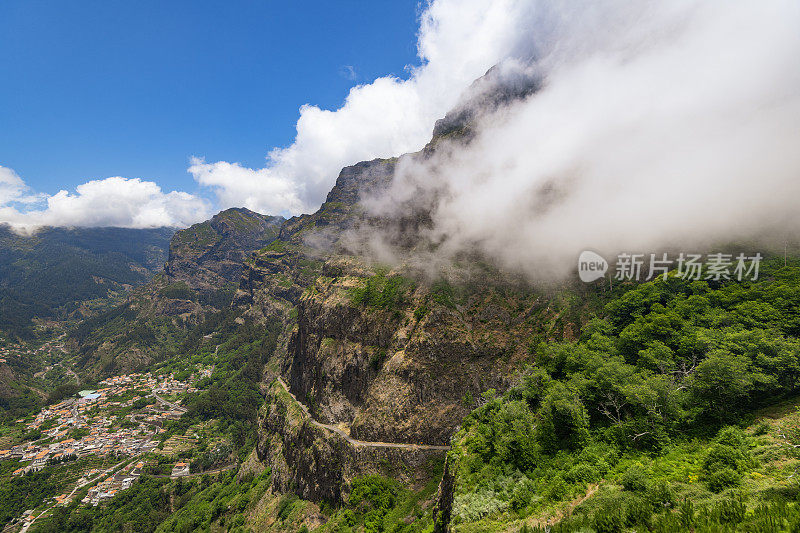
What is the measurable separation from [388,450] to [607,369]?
5404 centimetres

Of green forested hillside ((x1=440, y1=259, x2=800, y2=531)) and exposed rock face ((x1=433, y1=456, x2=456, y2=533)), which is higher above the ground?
green forested hillside ((x1=440, y1=259, x2=800, y2=531))

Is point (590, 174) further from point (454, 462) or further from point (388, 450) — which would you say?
point (388, 450)

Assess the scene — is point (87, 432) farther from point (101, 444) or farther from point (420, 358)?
point (420, 358)

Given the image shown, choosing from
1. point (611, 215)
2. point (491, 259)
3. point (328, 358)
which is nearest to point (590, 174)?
point (611, 215)

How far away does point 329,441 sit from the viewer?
81.1 metres

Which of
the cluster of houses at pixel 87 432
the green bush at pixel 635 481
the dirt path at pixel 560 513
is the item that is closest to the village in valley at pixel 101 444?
the cluster of houses at pixel 87 432

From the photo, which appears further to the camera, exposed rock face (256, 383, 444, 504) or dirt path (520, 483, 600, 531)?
exposed rock face (256, 383, 444, 504)

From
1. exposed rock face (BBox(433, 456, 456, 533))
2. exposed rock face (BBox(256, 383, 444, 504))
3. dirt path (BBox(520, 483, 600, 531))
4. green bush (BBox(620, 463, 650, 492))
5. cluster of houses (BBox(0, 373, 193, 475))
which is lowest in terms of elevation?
cluster of houses (BBox(0, 373, 193, 475))

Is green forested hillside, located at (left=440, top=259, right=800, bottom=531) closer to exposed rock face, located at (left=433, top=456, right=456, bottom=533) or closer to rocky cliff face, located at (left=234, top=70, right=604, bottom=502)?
exposed rock face, located at (left=433, top=456, right=456, bottom=533)

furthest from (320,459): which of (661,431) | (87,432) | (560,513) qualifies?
(87,432)

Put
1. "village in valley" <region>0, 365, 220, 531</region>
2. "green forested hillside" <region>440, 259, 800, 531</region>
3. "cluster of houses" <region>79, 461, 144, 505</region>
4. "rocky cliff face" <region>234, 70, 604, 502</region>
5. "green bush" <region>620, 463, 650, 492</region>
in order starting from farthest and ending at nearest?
"village in valley" <region>0, 365, 220, 531</region>
"cluster of houses" <region>79, 461, 144, 505</region>
"rocky cliff face" <region>234, 70, 604, 502</region>
"green bush" <region>620, 463, 650, 492</region>
"green forested hillside" <region>440, 259, 800, 531</region>

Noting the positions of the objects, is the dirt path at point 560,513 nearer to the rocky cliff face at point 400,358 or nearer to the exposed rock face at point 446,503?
the exposed rock face at point 446,503

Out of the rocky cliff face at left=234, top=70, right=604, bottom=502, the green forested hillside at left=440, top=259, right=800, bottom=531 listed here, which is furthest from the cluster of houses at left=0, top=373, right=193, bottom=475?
the green forested hillside at left=440, top=259, right=800, bottom=531

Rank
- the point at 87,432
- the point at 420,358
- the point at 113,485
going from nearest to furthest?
the point at 420,358 < the point at 113,485 < the point at 87,432
